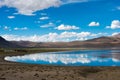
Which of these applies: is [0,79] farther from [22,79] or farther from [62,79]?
[62,79]

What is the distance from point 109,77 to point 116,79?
1225 millimetres

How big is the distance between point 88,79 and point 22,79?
681cm

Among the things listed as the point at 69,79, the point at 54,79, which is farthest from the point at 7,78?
the point at 69,79

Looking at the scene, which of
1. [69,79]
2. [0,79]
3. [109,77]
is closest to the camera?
[0,79]

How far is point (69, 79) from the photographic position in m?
25.3

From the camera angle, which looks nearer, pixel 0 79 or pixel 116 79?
pixel 0 79

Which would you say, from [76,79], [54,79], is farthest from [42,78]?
[76,79]

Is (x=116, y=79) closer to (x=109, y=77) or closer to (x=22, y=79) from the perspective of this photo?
(x=109, y=77)

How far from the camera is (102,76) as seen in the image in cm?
2791

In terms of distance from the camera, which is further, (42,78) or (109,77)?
(109,77)

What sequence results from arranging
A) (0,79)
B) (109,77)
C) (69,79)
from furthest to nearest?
(109,77) → (69,79) → (0,79)

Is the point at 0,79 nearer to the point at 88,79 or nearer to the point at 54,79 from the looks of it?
the point at 54,79

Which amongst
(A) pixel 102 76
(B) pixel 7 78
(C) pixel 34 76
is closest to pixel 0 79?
(B) pixel 7 78

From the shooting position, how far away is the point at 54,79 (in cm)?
2517
